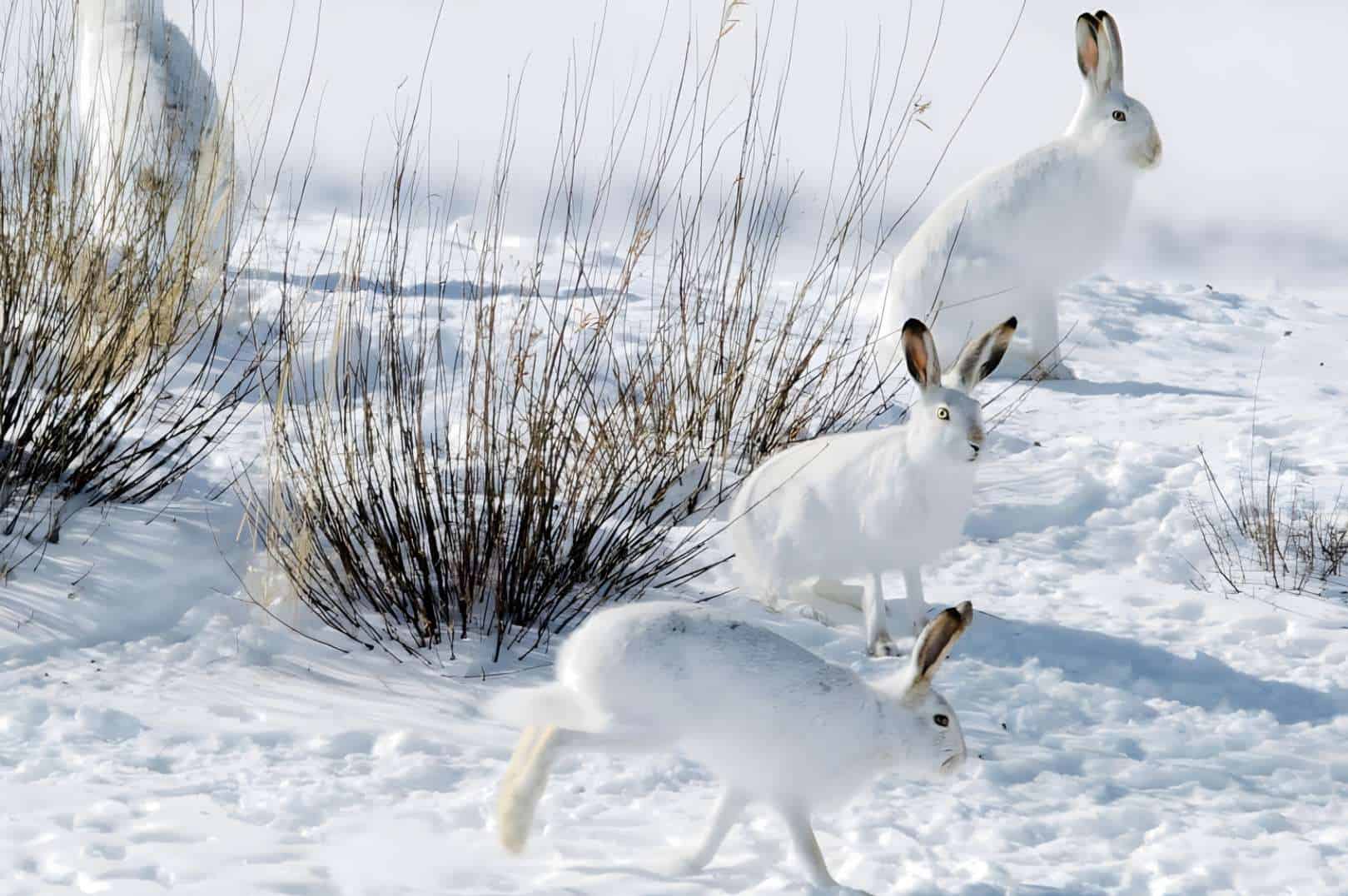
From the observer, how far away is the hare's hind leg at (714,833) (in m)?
2.55

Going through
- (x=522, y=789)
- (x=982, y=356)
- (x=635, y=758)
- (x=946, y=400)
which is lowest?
(x=635, y=758)

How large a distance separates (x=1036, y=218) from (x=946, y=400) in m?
2.90

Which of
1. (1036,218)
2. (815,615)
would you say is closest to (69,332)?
(815,615)

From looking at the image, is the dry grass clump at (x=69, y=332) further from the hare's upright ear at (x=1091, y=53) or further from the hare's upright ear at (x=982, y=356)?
the hare's upright ear at (x=1091, y=53)

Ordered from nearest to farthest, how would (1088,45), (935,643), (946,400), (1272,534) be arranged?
1. (935,643)
2. (946,400)
3. (1272,534)
4. (1088,45)

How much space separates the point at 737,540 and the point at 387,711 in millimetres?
1076

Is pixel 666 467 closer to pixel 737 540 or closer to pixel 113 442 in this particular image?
pixel 737 540

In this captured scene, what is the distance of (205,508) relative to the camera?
454 centimetres

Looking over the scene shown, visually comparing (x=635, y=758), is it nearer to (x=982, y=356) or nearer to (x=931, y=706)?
(x=931, y=706)

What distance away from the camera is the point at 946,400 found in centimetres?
338

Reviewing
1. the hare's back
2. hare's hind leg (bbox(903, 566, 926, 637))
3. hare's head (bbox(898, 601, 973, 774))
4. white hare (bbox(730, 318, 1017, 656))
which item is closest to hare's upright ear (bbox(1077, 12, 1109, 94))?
white hare (bbox(730, 318, 1017, 656))

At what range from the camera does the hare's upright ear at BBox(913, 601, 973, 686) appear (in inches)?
98.9

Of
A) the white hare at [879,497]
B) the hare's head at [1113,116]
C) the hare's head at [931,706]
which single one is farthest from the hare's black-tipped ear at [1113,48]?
the hare's head at [931,706]

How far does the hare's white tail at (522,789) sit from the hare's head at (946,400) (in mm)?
1299
